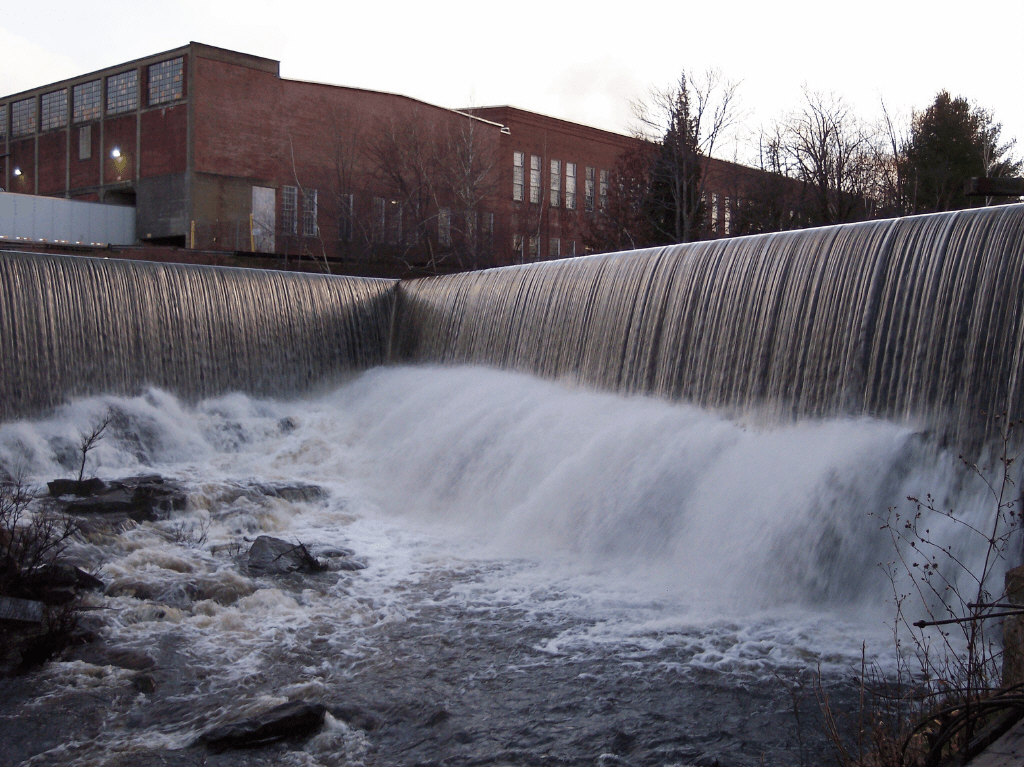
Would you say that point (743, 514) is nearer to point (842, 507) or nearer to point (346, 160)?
point (842, 507)

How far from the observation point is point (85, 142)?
34500mm

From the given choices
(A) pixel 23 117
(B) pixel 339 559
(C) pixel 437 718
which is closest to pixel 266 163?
(A) pixel 23 117

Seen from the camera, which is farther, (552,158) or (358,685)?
(552,158)

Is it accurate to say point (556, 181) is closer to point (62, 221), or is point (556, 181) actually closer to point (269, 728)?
point (62, 221)

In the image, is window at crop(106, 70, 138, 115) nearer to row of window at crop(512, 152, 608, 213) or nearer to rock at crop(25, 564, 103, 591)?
row of window at crop(512, 152, 608, 213)

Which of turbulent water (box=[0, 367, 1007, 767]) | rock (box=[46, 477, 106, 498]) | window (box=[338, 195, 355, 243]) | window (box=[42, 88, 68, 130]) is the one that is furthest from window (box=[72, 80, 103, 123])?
rock (box=[46, 477, 106, 498])

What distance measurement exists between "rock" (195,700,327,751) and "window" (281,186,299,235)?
28872mm

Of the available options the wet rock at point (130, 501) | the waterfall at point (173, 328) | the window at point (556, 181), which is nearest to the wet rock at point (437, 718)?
the wet rock at point (130, 501)

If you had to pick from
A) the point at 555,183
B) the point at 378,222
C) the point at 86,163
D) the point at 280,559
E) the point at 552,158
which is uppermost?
the point at 552,158

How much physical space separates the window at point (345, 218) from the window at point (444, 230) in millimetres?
3106

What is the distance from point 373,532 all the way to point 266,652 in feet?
12.2

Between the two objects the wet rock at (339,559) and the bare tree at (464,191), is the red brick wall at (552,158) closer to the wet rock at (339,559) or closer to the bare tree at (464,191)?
the bare tree at (464,191)

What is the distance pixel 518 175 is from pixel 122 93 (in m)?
19.1

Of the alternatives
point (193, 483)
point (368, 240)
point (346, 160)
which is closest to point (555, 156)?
point (346, 160)
